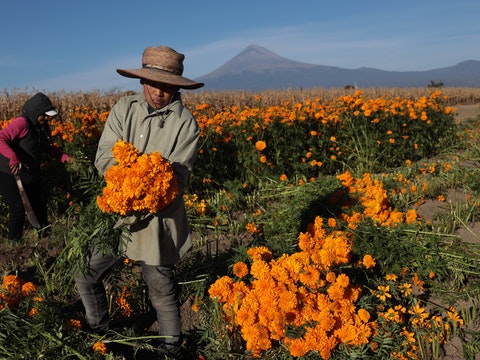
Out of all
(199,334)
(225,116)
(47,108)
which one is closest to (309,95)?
(225,116)

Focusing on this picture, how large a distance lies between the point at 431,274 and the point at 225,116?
514cm

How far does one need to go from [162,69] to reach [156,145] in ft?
1.70

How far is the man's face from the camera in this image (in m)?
2.81

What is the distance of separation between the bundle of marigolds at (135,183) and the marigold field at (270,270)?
0.08 ft

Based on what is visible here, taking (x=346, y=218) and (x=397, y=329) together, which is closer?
(x=397, y=329)

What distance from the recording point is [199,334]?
3291 millimetres

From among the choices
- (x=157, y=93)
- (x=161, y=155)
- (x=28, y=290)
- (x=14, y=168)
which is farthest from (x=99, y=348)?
(x=14, y=168)

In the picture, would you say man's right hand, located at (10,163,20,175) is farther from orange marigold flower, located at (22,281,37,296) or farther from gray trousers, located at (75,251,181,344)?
gray trousers, located at (75,251,181,344)

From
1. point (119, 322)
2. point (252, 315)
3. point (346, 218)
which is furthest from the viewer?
point (346, 218)

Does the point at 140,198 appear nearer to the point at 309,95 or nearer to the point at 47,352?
the point at 47,352

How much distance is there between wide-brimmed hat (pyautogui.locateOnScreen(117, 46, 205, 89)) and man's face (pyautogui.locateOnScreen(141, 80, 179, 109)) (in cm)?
8

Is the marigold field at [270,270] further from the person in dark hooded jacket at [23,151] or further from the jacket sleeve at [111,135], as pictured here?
the person in dark hooded jacket at [23,151]

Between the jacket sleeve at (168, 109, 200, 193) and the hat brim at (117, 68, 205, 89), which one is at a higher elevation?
the hat brim at (117, 68, 205, 89)

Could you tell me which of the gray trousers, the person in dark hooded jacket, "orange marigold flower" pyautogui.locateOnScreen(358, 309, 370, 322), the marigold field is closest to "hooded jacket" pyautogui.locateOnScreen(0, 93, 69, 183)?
the person in dark hooded jacket
